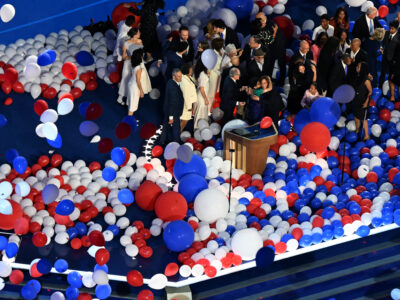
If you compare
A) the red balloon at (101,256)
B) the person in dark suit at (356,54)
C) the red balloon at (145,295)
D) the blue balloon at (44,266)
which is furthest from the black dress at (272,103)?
the blue balloon at (44,266)

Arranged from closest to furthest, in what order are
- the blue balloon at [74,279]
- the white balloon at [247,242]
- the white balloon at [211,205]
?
the blue balloon at [74,279] < the white balloon at [247,242] < the white balloon at [211,205]

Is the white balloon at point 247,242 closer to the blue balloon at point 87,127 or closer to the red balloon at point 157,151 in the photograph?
the red balloon at point 157,151

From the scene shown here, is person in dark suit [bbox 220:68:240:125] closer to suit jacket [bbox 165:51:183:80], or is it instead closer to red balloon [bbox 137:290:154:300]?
suit jacket [bbox 165:51:183:80]

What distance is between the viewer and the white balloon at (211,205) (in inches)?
341

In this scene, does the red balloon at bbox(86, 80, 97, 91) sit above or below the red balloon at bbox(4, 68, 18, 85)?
below

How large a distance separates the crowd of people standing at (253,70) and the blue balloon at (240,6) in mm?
925

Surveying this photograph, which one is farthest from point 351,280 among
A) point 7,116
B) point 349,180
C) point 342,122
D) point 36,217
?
point 7,116

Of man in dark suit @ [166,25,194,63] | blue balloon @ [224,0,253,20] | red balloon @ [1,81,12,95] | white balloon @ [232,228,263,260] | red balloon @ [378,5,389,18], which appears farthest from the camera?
red balloon @ [378,5,389,18]

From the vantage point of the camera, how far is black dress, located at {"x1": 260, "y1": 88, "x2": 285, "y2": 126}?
31.5 ft

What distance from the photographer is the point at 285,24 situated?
1129 cm

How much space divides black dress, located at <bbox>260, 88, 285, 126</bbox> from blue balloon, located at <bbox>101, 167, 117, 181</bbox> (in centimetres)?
184

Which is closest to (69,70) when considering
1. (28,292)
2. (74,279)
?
(74,279)

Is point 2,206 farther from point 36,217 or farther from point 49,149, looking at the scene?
point 49,149

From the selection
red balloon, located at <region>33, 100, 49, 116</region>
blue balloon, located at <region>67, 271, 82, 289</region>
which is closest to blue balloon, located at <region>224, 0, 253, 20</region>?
red balloon, located at <region>33, 100, 49, 116</region>
